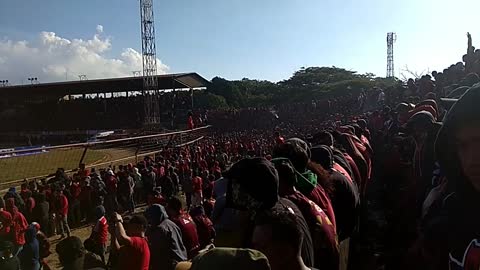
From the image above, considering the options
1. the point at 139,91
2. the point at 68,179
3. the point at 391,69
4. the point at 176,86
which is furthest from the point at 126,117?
the point at 391,69

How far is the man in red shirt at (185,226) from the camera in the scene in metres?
5.51

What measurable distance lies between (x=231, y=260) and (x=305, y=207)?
1614 millimetres

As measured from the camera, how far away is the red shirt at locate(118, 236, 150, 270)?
4684 mm

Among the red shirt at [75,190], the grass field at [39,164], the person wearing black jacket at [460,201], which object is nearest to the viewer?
the person wearing black jacket at [460,201]

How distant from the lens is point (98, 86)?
4981 centimetres

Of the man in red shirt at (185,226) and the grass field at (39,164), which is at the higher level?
the man in red shirt at (185,226)

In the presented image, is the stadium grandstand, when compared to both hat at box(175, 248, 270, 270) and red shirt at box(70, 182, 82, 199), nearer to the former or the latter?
red shirt at box(70, 182, 82, 199)

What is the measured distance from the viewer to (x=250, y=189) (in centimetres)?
218

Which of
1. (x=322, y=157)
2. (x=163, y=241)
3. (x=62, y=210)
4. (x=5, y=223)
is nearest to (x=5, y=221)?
(x=5, y=223)

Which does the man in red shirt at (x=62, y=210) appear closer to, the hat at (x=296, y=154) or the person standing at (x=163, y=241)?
the person standing at (x=163, y=241)

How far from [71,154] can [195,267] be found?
2104 cm

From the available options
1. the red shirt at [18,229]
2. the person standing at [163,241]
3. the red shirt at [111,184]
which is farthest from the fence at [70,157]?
the person standing at [163,241]

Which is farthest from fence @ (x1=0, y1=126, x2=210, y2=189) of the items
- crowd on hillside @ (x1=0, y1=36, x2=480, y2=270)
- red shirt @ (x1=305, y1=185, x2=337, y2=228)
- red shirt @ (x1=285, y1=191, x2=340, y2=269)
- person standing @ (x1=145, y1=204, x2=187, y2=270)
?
red shirt @ (x1=285, y1=191, x2=340, y2=269)

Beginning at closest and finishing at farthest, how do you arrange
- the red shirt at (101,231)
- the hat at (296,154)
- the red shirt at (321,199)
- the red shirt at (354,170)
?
the hat at (296,154) → the red shirt at (321,199) → the red shirt at (354,170) → the red shirt at (101,231)
